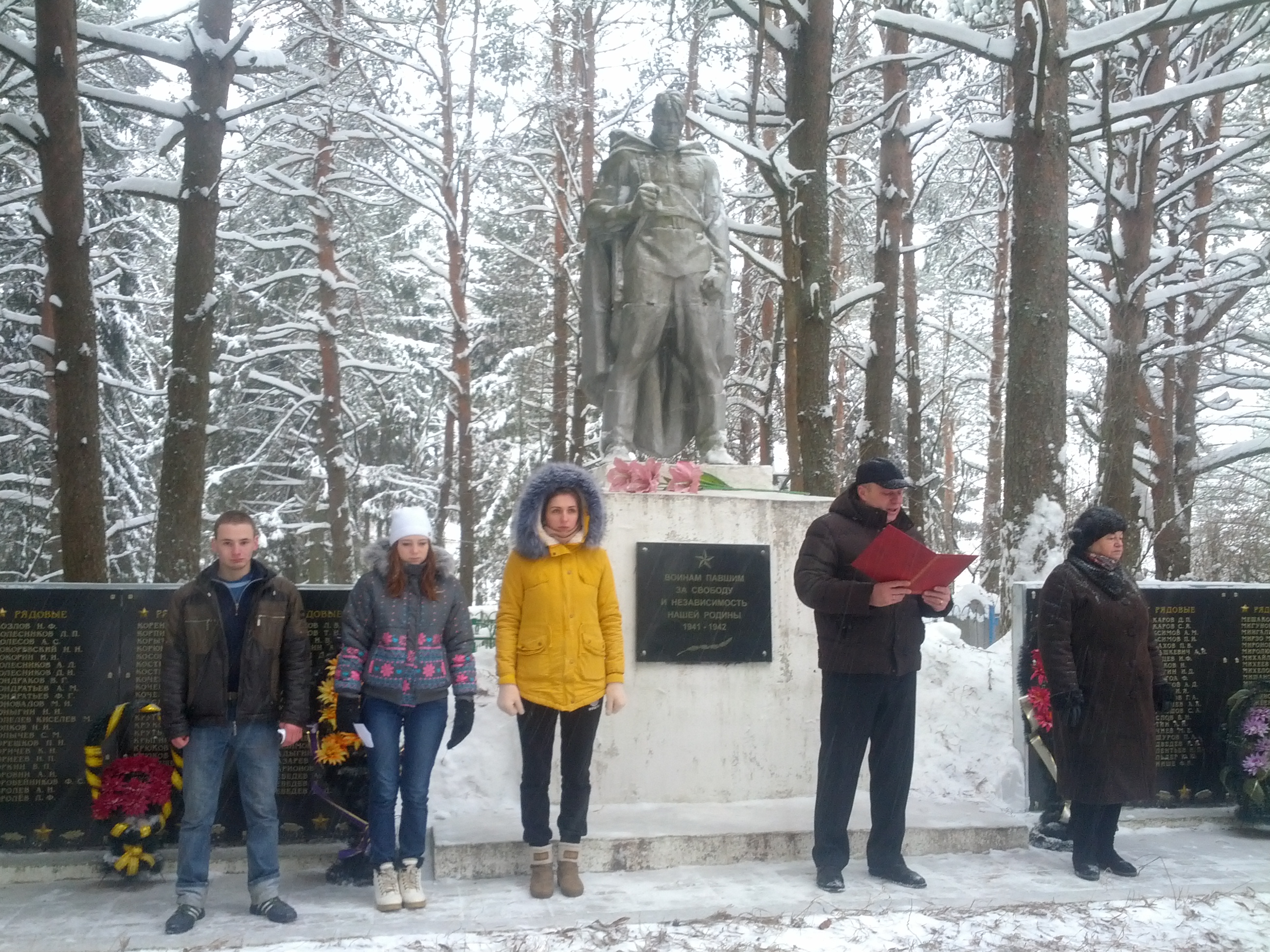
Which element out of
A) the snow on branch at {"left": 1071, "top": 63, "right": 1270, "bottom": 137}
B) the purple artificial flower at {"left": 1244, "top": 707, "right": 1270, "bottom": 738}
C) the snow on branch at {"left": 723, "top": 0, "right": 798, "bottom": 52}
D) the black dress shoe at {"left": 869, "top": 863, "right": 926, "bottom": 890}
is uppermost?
the snow on branch at {"left": 723, "top": 0, "right": 798, "bottom": 52}

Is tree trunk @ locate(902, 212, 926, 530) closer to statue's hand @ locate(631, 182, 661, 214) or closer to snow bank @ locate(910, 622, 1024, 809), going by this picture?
snow bank @ locate(910, 622, 1024, 809)

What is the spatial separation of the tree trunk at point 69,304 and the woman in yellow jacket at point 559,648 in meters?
5.04

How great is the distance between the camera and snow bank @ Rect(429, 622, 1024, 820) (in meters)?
6.21

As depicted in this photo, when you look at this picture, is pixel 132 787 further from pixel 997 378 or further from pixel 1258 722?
pixel 997 378

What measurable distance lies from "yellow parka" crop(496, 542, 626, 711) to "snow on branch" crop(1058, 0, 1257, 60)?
215 inches

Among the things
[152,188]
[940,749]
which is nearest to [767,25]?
[152,188]

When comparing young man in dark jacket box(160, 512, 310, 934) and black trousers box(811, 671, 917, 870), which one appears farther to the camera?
black trousers box(811, 671, 917, 870)

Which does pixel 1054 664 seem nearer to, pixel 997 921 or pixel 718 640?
pixel 997 921

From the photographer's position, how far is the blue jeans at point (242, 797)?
14.5 ft

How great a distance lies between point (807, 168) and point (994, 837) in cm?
619

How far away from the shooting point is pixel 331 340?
1653 centimetres

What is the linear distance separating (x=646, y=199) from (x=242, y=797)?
3.99 meters

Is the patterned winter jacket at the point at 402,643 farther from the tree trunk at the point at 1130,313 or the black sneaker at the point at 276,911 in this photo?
the tree trunk at the point at 1130,313

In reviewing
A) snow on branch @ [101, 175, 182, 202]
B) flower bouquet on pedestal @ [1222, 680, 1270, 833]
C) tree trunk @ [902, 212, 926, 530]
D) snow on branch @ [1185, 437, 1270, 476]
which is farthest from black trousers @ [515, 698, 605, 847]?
snow on branch @ [1185, 437, 1270, 476]
